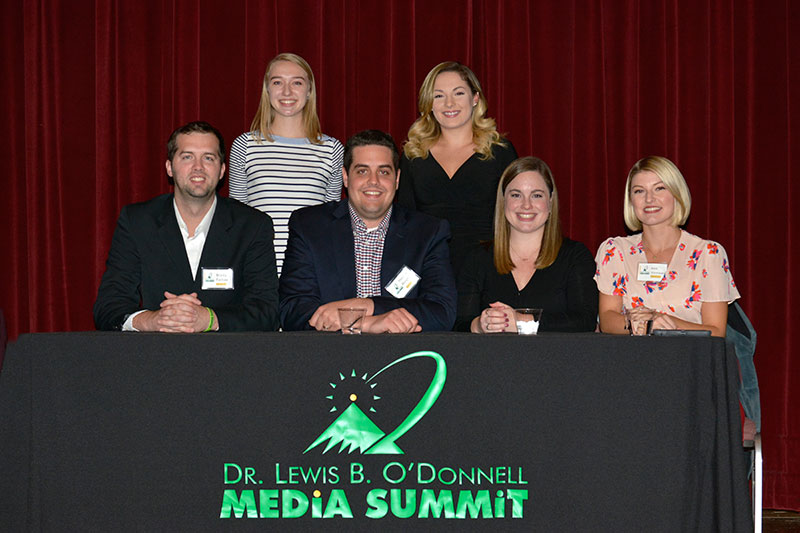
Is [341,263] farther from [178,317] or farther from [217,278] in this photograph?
[178,317]

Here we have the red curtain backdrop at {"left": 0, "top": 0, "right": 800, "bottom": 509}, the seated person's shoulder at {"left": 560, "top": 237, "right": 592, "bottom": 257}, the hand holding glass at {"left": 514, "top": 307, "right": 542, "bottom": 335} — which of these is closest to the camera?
the hand holding glass at {"left": 514, "top": 307, "right": 542, "bottom": 335}

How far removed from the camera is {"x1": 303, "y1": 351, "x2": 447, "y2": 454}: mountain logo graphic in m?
1.92

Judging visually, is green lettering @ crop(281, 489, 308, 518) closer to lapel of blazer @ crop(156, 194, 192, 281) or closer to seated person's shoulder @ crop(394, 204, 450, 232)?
lapel of blazer @ crop(156, 194, 192, 281)

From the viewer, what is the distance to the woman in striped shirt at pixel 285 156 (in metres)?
3.46

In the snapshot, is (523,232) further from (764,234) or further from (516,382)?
(764,234)

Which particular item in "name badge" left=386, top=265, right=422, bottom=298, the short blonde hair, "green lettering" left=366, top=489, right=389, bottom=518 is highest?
the short blonde hair

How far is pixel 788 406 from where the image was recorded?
4301 millimetres

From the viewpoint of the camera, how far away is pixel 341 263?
2846 millimetres

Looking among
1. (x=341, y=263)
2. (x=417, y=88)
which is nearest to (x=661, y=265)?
(x=341, y=263)

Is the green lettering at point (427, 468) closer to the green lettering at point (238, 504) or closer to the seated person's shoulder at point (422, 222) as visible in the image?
the green lettering at point (238, 504)

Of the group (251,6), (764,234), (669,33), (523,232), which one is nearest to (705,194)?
(764,234)

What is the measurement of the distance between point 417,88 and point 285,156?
1278mm

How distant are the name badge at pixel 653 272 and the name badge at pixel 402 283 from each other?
38.5 inches

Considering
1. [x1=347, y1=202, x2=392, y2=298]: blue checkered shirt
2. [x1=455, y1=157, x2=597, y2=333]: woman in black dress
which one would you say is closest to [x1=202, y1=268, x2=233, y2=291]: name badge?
[x1=347, y1=202, x2=392, y2=298]: blue checkered shirt
